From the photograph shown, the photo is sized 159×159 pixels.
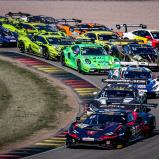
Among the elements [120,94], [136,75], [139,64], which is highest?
[139,64]

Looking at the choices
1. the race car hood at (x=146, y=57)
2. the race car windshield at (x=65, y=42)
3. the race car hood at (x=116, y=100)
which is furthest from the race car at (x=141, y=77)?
the race car windshield at (x=65, y=42)

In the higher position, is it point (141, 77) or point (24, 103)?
point (141, 77)

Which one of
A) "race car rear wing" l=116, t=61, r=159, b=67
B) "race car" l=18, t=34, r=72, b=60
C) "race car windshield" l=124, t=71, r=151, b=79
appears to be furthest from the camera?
"race car" l=18, t=34, r=72, b=60

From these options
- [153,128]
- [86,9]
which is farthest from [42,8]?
[153,128]

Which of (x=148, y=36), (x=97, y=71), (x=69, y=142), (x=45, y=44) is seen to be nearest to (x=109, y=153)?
(x=69, y=142)

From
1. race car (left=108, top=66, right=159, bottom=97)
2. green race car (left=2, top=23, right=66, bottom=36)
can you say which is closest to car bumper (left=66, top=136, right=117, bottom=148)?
race car (left=108, top=66, right=159, bottom=97)

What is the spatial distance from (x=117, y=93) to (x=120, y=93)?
5.0 inches

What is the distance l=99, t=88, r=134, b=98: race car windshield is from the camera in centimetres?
3484

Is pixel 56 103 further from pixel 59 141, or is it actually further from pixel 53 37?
pixel 53 37

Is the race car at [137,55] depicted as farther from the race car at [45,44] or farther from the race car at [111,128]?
the race car at [111,128]

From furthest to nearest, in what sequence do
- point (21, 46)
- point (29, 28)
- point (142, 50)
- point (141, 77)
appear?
point (29, 28), point (21, 46), point (142, 50), point (141, 77)

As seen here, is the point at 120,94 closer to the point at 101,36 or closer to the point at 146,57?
the point at 146,57

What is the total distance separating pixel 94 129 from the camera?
2788 cm

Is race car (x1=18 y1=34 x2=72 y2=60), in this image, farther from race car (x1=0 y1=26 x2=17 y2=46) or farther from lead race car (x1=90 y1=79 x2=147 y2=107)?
lead race car (x1=90 y1=79 x2=147 y2=107)
